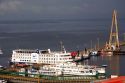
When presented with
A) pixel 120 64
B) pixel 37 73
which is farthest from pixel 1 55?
pixel 37 73

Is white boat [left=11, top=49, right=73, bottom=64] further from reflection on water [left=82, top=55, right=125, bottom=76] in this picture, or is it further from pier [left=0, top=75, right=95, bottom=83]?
pier [left=0, top=75, right=95, bottom=83]

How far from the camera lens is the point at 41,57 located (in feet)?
134

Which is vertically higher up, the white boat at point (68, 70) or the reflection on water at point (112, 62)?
the reflection on water at point (112, 62)

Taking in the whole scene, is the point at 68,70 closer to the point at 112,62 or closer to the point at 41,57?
the point at 41,57

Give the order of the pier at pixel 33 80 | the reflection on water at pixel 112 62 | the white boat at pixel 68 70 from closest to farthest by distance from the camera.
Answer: the pier at pixel 33 80
the white boat at pixel 68 70
the reflection on water at pixel 112 62

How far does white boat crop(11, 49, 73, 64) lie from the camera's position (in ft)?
128

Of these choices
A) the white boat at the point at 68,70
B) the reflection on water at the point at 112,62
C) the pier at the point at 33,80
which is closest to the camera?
the pier at the point at 33,80

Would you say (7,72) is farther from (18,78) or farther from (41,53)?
(41,53)

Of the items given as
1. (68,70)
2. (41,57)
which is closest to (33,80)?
(68,70)

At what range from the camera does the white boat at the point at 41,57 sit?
1539 inches

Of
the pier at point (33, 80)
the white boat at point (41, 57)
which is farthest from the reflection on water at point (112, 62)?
the pier at point (33, 80)

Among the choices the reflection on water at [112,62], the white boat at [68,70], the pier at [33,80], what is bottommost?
the pier at [33,80]

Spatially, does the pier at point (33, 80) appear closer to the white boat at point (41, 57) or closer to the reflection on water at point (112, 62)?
the white boat at point (41, 57)

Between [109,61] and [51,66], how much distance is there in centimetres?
1201
